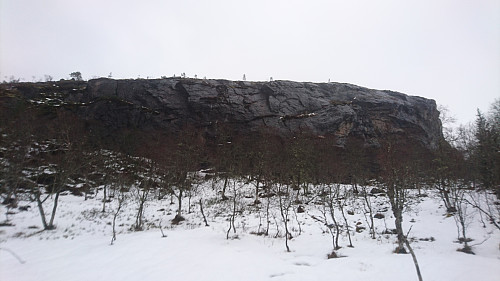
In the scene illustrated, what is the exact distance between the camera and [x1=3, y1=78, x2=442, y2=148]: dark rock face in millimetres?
49156

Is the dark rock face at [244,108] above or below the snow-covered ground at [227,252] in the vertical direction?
above

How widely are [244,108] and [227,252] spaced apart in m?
41.0

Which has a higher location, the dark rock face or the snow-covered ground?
the dark rock face

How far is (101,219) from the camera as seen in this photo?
20.5 meters

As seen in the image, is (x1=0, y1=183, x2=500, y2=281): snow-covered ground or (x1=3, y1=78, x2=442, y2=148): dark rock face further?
(x1=3, y1=78, x2=442, y2=148): dark rock face

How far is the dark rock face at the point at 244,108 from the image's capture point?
49156 millimetres

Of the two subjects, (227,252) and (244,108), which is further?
(244,108)

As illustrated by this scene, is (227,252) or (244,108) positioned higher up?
(244,108)

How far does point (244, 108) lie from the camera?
5088 centimetres

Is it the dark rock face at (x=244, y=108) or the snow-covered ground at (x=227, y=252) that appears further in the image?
the dark rock face at (x=244, y=108)

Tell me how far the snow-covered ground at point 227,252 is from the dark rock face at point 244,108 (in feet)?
96.8

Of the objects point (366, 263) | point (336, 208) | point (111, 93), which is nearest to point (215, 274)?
Result: point (366, 263)

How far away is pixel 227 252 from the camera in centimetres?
1221

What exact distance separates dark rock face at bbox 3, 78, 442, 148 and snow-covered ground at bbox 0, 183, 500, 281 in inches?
1162
